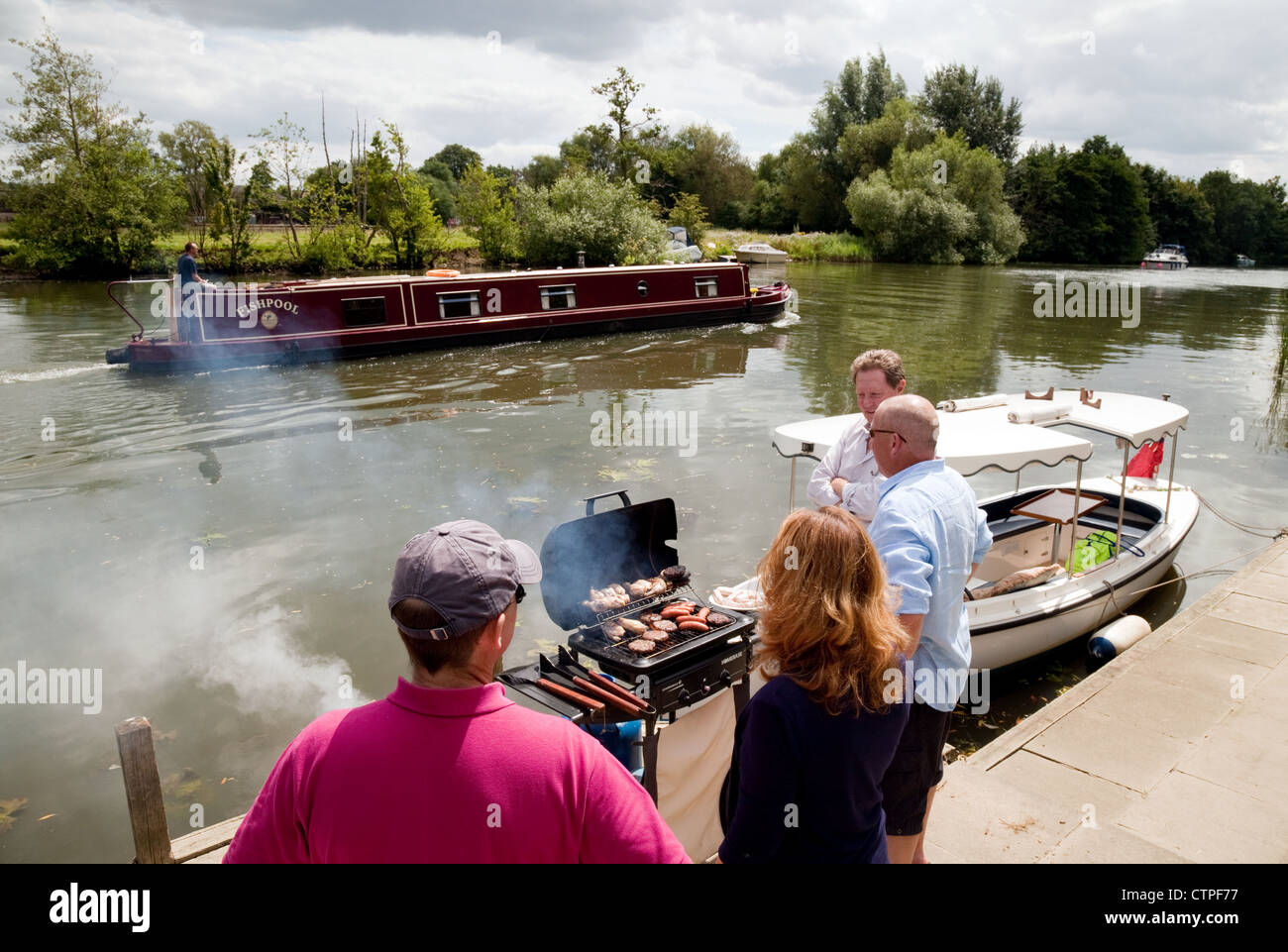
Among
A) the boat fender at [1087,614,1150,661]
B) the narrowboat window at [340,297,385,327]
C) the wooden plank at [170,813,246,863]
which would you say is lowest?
the boat fender at [1087,614,1150,661]

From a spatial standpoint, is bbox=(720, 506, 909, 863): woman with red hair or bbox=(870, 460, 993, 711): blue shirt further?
bbox=(870, 460, 993, 711): blue shirt

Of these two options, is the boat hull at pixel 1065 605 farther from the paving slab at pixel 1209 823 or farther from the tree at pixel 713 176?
the tree at pixel 713 176

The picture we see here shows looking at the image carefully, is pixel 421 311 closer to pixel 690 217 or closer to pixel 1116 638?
pixel 1116 638

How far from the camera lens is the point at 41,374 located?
61.3 ft

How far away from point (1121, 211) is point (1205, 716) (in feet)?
275

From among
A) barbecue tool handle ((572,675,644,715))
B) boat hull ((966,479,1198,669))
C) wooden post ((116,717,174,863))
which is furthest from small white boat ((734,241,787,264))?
wooden post ((116,717,174,863))

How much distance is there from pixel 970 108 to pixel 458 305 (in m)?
64.1

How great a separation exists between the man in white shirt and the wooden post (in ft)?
11.6

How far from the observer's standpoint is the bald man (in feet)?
9.95

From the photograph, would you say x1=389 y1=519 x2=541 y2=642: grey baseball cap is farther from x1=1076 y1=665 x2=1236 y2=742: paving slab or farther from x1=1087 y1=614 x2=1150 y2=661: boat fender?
x1=1087 y1=614 x2=1150 y2=661: boat fender

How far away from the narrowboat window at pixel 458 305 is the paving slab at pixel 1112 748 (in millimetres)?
19939

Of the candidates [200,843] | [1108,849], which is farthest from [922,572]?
[200,843]

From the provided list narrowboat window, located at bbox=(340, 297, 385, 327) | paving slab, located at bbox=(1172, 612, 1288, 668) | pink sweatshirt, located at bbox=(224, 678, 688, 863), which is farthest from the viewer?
narrowboat window, located at bbox=(340, 297, 385, 327)

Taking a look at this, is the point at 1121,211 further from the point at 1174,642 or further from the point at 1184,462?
the point at 1174,642
